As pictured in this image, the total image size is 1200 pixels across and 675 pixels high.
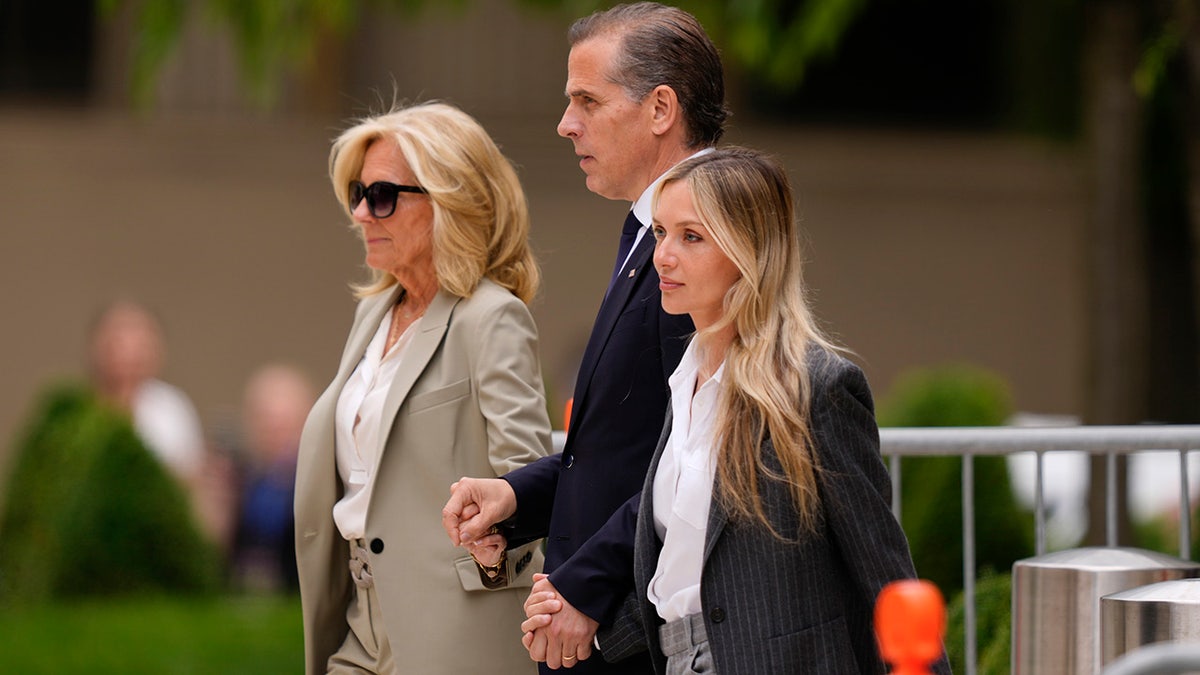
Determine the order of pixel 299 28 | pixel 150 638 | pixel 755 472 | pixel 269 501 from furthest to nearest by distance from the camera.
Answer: pixel 269 501
pixel 150 638
pixel 299 28
pixel 755 472

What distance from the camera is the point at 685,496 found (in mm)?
3307

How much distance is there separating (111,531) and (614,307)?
265 inches

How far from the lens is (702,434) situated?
3.34m

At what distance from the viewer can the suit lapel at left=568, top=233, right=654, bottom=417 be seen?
3.76 metres

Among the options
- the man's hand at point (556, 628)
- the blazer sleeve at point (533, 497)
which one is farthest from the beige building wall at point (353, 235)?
the man's hand at point (556, 628)

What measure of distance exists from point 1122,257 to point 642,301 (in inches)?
228

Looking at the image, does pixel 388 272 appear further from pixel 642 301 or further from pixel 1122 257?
pixel 1122 257

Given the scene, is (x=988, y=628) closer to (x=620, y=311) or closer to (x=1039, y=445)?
(x=1039, y=445)

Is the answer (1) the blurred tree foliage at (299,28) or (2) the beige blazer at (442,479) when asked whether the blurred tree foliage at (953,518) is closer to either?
(1) the blurred tree foliage at (299,28)

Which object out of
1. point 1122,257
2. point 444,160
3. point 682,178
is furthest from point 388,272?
point 1122,257

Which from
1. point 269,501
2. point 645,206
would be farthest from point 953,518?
point 269,501

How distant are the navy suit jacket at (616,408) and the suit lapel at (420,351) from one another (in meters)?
0.54

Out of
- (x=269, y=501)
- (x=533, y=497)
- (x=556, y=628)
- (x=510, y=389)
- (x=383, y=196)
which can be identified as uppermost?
(x=383, y=196)

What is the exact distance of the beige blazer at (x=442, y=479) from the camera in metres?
4.09
